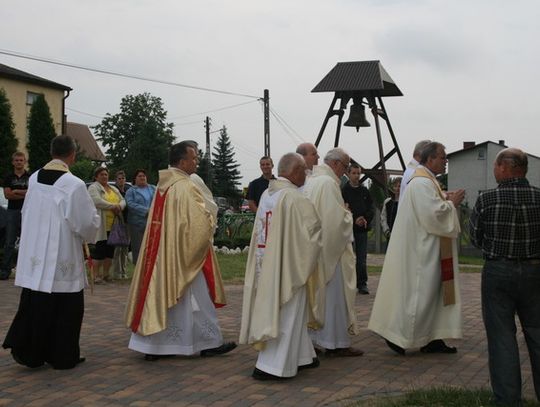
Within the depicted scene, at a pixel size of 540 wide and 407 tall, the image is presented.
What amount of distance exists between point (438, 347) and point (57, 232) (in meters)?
3.68

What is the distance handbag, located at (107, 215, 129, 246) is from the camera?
39.8ft

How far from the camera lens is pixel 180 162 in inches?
278

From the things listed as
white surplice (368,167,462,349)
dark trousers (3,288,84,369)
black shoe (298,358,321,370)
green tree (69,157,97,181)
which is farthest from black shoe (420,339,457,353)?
green tree (69,157,97,181)

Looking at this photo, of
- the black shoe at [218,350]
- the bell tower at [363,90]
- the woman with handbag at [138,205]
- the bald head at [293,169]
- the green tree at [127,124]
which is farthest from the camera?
the green tree at [127,124]

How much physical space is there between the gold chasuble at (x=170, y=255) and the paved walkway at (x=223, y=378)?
473mm

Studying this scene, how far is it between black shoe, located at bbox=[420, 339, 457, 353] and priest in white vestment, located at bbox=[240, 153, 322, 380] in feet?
4.84

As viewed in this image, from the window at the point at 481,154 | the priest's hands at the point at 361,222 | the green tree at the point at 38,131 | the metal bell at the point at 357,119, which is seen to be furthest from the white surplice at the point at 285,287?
the window at the point at 481,154

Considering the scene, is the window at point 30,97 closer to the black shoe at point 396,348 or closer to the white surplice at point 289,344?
the black shoe at point 396,348

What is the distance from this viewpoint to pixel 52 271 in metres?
6.37

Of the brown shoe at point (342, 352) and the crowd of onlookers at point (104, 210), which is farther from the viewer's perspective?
the crowd of onlookers at point (104, 210)

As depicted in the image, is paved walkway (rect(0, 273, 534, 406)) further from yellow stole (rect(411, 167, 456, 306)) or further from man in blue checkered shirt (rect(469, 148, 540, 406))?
man in blue checkered shirt (rect(469, 148, 540, 406))

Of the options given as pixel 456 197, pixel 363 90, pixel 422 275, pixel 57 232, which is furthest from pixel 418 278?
pixel 363 90

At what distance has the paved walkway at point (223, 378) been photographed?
18.2 ft

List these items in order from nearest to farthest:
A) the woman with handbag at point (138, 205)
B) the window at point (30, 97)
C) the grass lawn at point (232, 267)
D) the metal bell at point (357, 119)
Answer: the woman with handbag at point (138, 205) → the grass lawn at point (232, 267) → the metal bell at point (357, 119) → the window at point (30, 97)
